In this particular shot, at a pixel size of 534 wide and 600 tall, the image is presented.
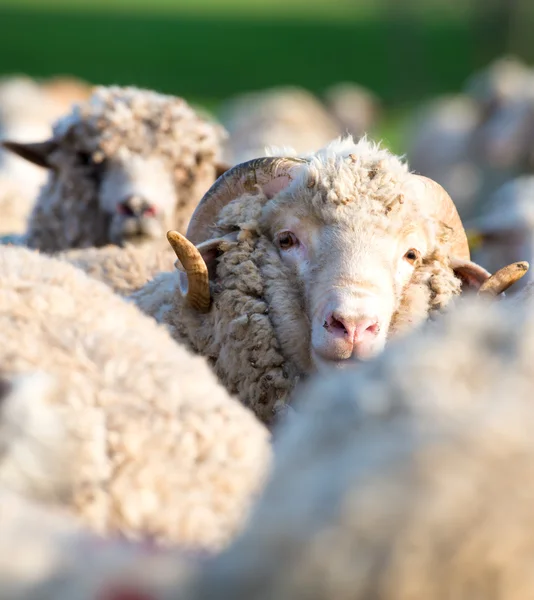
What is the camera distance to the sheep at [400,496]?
4.18 feet

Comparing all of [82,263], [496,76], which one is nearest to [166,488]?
[82,263]

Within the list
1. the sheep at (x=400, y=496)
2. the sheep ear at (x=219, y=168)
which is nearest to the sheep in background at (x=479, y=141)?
the sheep ear at (x=219, y=168)

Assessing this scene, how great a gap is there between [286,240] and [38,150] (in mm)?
2069

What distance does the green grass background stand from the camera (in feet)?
96.9

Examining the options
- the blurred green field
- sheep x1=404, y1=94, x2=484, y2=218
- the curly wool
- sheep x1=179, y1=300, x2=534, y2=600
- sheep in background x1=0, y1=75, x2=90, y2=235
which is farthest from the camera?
the blurred green field

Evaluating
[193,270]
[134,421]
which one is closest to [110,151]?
[193,270]

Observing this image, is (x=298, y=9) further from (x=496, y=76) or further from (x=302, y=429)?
(x=302, y=429)

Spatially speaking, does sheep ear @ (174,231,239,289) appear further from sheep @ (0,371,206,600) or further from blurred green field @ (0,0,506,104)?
blurred green field @ (0,0,506,104)

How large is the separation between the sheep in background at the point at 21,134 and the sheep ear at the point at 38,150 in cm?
72

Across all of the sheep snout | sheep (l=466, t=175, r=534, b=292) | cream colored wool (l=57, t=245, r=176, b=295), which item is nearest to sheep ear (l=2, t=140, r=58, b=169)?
cream colored wool (l=57, t=245, r=176, b=295)

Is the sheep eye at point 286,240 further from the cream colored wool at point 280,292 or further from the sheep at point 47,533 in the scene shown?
the sheep at point 47,533

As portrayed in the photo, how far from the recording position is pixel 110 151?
4.89 meters

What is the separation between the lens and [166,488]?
210 centimetres

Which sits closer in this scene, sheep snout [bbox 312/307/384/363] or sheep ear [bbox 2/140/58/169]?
sheep snout [bbox 312/307/384/363]
